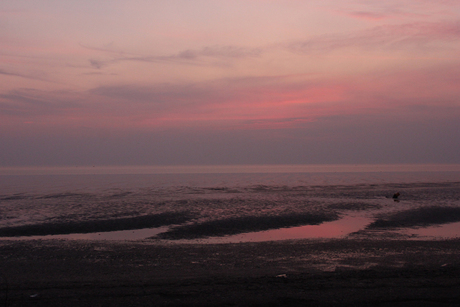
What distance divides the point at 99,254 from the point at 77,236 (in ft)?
18.3

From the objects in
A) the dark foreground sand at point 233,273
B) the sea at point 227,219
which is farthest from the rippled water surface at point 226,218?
the dark foreground sand at point 233,273

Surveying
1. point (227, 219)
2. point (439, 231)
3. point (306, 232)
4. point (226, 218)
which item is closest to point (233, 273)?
point (306, 232)

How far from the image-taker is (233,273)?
11320 millimetres

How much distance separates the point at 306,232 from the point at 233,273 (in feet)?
32.6

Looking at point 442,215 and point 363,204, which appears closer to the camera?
point 442,215

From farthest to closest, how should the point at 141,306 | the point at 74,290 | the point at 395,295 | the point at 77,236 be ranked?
the point at 77,236 → the point at 74,290 → the point at 395,295 → the point at 141,306

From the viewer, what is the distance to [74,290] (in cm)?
→ 966

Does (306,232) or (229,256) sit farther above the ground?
(229,256)

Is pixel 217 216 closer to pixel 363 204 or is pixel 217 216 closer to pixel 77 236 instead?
pixel 77 236

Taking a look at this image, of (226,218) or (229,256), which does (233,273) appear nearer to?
(229,256)

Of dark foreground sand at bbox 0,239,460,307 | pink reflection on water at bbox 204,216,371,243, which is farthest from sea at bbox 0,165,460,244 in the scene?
dark foreground sand at bbox 0,239,460,307

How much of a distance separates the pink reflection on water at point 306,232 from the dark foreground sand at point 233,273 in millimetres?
2214

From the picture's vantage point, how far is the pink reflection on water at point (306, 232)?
1836 cm

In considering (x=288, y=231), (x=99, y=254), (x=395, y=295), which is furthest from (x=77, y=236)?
(x=395, y=295)
